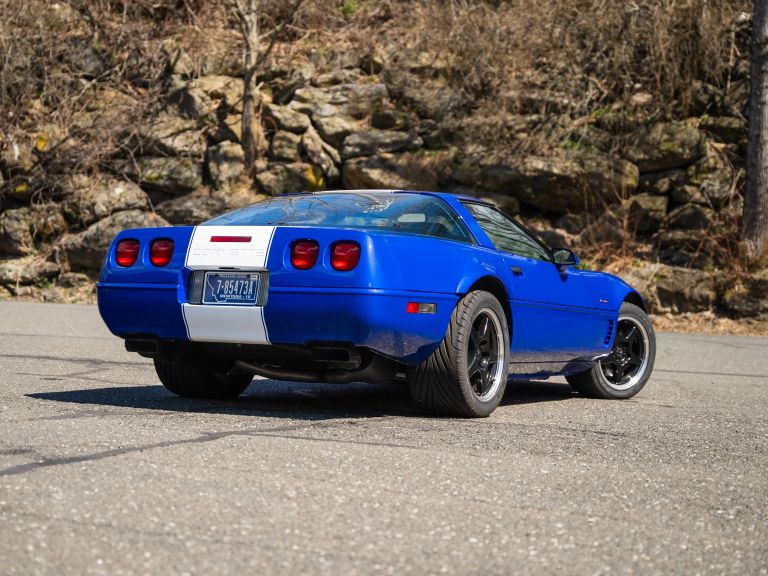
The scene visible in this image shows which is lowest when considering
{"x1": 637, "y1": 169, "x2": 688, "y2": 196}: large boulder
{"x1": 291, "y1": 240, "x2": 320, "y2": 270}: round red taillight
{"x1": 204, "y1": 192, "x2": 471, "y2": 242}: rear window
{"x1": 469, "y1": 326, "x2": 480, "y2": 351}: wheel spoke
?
{"x1": 469, "y1": 326, "x2": 480, "y2": 351}: wheel spoke

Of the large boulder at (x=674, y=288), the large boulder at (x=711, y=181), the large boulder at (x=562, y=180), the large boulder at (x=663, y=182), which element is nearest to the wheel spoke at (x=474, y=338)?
the large boulder at (x=674, y=288)

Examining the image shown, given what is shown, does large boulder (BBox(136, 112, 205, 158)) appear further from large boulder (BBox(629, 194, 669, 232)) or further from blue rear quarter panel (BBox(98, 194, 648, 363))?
blue rear quarter panel (BBox(98, 194, 648, 363))

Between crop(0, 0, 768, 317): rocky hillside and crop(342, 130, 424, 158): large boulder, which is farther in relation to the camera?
crop(342, 130, 424, 158): large boulder

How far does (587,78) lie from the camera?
63.8ft

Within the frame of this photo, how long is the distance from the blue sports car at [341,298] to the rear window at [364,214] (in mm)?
11

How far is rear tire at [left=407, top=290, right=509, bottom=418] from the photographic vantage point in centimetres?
555

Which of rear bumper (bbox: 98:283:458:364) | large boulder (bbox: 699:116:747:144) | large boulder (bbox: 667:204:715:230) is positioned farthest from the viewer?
large boulder (bbox: 699:116:747:144)

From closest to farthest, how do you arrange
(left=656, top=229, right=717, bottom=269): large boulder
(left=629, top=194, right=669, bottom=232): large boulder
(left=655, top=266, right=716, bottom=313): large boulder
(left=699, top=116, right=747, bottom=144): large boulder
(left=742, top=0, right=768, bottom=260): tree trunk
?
(left=655, top=266, right=716, bottom=313): large boulder, (left=742, top=0, right=768, bottom=260): tree trunk, (left=656, top=229, right=717, bottom=269): large boulder, (left=629, top=194, right=669, bottom=232): large boulder, (left=699, top=116, right=747, bottom=144): large boulder

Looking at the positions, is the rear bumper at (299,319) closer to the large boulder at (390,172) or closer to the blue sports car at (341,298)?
the blue sports car at (341,298)

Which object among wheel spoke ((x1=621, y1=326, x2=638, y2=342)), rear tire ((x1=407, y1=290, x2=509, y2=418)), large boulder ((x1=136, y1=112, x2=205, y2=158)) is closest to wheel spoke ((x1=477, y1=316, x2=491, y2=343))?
rear tire ((x1=407, y1=290, x2=509, y2=418))

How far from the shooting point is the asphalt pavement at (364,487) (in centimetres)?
287

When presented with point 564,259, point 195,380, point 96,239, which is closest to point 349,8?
point 96,239

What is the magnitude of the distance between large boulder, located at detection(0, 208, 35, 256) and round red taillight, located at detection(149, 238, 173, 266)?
14.4 m

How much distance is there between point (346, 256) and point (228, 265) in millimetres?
657
